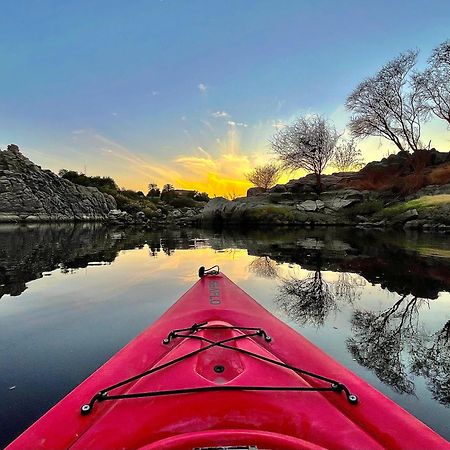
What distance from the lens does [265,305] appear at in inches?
207

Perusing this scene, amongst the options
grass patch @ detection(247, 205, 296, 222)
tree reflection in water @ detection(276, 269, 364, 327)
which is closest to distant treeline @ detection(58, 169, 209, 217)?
grass patch @ detection(247, 205, 296, 222)

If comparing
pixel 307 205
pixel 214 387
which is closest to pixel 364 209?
pixel 307 205

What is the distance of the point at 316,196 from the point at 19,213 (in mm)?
31108

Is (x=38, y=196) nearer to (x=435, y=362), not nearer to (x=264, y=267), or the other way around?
(x=264, y=267)

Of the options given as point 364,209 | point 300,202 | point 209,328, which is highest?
point 300,202

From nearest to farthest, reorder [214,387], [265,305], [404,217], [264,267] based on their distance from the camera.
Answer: [214,387] → [265,305] → [264,267] → [404,217]

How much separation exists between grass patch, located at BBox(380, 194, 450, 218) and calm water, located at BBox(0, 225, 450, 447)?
42.0 feet

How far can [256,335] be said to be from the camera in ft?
8.02

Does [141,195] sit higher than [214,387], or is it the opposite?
[141,195]

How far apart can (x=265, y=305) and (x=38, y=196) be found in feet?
131

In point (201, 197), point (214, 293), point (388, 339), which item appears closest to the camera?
point (214, 293)

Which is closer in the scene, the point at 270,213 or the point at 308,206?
the point at 270,213

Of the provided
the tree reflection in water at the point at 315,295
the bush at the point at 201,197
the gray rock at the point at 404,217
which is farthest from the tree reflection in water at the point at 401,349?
the bush at the point at 201,197

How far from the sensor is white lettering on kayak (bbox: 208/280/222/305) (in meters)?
3.17
